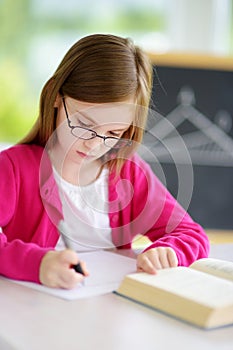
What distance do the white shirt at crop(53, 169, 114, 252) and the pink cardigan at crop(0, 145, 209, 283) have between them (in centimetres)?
2

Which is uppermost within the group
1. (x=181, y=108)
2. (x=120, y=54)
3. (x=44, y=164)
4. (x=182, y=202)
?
(x=120, y=54)

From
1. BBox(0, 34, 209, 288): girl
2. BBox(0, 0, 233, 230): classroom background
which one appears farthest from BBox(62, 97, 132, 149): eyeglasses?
BBox(0, 0, 233, 230): classroom background

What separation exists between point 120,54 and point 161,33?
5.49 ft

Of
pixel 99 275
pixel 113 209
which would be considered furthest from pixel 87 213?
pixel 99 275

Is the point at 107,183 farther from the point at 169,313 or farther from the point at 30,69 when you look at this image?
the point at 30,69

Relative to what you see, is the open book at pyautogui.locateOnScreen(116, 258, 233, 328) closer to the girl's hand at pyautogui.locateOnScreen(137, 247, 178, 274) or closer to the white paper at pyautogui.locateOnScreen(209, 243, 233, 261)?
the girl's hand at pyautogui.locateOnScreen(137, 247, 178, 274)

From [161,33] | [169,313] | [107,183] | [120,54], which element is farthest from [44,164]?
[161,33]

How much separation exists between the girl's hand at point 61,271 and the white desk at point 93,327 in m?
0.04

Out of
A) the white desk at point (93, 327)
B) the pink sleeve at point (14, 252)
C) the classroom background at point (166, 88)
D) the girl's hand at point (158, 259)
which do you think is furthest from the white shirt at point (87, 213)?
the classroom background at point (166, 88)

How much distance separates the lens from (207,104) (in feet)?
8.47

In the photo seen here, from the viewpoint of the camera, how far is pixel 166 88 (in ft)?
8.43

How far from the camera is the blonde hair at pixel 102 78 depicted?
1157 millimetres

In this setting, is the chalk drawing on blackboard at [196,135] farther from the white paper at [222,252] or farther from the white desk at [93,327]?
the white desk at [93,327]

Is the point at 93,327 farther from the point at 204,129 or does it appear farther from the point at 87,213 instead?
the point at 204,129
